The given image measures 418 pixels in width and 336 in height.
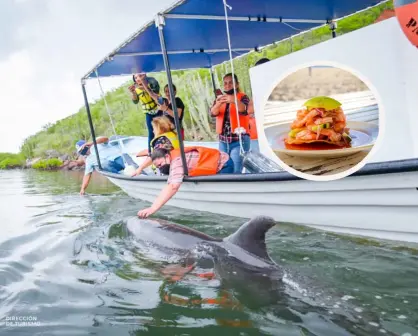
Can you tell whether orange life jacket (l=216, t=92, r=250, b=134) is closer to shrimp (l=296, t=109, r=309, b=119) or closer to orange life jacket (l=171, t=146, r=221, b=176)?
orange life jacket (l=171, t=146, r=221, b=176)

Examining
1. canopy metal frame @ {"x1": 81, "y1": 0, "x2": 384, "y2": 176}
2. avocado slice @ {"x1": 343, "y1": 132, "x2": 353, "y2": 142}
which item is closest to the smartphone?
canopy metal frame @ {"x1": 81, "y1": 0, "x2": 384, "y2": 176}

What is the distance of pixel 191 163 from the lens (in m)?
5.89

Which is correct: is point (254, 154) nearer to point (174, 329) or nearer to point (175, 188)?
point (175, 188)

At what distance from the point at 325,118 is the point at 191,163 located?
2.85m

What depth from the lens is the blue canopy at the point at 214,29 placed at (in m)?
5.49

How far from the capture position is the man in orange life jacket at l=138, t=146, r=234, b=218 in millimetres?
5691

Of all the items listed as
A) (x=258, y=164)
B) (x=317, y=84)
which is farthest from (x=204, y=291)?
(x=258, y=164)

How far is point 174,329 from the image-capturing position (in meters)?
2.53

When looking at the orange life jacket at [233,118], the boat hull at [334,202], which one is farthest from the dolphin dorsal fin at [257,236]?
the orange life jacket at [233,118]

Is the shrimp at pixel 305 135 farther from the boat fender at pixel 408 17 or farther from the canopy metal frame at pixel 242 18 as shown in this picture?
the canopy metal frame at pixel 242 18

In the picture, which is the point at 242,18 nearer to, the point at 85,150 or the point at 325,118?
the point at 325,118

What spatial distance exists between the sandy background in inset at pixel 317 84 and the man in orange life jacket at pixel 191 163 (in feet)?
8.54

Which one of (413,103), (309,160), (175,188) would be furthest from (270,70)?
(175,188)

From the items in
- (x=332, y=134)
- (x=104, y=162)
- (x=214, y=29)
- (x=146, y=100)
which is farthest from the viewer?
(x=104, y=162)
